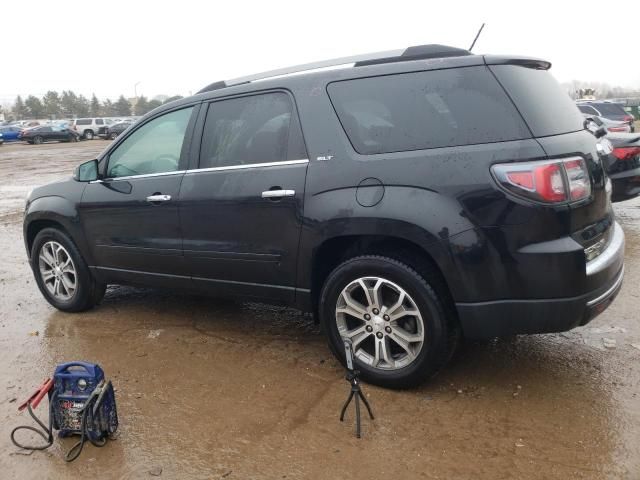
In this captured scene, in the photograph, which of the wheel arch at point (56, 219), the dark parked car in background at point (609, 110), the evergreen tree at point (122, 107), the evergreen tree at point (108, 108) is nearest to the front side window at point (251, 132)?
→ the wheel arch at point (56, 219)

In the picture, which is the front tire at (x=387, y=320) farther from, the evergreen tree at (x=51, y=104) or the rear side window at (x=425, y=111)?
the evergreen tree at (x=51, y=104)

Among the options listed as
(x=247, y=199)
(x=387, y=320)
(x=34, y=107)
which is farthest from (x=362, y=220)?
(x=34, y=107)

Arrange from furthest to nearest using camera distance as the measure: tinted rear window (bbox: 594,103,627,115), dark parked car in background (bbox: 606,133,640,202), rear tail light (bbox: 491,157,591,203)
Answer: tinted rear window (bbox: 594,103,627,115)
dark parked car in background (bbox: 606,133,640,202)
rear tail light (bbox: 491,157,591,203)

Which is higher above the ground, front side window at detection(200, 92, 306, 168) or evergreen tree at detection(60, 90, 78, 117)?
front side window at detection(200, 92, 306, 168)

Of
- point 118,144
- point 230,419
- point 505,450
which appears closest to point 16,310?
point 118,144

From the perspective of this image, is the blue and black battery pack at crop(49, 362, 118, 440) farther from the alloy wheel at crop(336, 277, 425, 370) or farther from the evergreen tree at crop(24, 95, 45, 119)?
the evergreen tree at crop(24, 95, 45, 119)

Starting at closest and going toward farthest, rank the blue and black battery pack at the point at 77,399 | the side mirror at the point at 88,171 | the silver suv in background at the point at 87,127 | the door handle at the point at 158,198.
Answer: the blue and black battery pack at the point at 77,399, the door handle at the point at 158,198, the side mirror at the point at 88,171, the silver suv in background at the point at 87,127

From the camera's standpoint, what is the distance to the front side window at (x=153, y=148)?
4.27 m

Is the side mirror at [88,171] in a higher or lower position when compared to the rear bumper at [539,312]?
higher

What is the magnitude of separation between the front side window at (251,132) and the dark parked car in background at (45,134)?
40649 mm

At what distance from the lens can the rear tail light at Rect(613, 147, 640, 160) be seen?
6.76 meters

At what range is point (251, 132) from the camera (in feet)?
12.7

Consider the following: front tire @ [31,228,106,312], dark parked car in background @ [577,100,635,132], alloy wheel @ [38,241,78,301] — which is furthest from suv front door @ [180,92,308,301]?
dark parked car in background @ [577,100,635,132]

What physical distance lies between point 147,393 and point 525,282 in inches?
90.3
